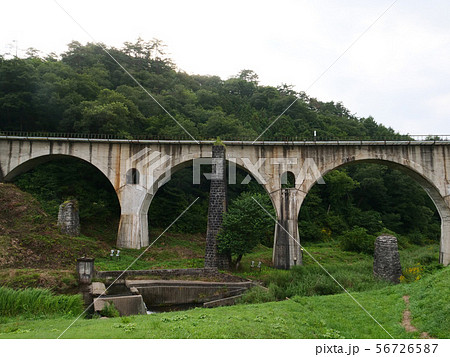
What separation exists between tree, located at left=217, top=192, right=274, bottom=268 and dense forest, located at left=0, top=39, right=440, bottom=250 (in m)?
7.04

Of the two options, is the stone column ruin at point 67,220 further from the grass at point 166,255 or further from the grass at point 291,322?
the grass at point 291,322

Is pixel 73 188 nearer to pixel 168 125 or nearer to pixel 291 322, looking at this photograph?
pixel 168 125

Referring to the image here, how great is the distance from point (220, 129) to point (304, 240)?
14.1m

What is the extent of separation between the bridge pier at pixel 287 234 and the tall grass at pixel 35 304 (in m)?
13.4

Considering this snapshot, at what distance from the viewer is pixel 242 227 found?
18906 millimetres

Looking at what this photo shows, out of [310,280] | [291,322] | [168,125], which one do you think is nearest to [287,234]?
[310,280]

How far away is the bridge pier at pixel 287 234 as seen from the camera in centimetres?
2137

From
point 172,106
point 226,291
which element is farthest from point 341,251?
point 172,106

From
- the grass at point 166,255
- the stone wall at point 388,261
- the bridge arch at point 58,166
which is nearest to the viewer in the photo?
the stone wall at point 388,261

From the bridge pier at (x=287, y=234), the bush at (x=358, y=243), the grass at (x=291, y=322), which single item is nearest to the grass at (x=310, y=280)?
the bridge pier at (x=287, y=234)

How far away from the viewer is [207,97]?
4438 cm

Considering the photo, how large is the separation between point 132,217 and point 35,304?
43.2ft

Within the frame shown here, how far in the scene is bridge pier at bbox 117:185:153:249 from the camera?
23375 millimetres

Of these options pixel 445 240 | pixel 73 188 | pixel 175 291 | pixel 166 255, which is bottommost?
pixel 175 291
